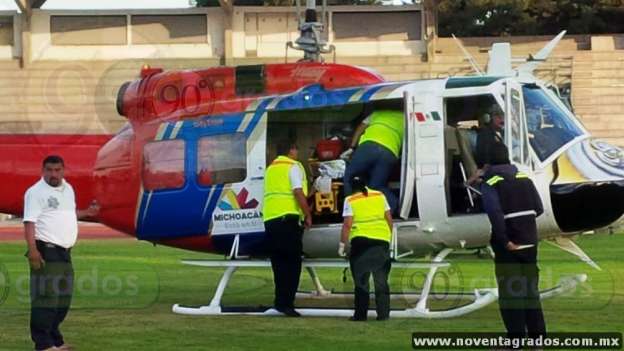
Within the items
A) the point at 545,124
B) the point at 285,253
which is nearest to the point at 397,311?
the point at 285,253

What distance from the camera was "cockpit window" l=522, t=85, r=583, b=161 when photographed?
1210 cm

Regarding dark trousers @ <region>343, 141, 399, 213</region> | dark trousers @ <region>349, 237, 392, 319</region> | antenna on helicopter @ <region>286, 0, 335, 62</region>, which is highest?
antenna on helicopter @ <region>286, 0, 335, 62</region>

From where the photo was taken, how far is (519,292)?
10.0m

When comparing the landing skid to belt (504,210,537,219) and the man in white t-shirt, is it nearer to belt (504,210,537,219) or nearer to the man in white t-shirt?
belt (504,210,537,219)

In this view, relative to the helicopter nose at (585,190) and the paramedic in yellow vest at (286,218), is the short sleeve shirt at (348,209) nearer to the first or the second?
the paramedic in yellow vest at (286,218)

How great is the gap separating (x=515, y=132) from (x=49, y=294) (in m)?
4.59

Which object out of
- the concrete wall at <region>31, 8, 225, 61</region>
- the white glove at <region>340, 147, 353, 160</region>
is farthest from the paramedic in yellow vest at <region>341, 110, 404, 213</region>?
the concrete wall at <region>31, 8, 225, 61</region>

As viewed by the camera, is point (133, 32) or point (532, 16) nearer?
point (133, 32)

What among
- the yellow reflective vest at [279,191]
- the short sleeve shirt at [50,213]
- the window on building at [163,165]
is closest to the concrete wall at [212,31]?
the window on building at [163,165]

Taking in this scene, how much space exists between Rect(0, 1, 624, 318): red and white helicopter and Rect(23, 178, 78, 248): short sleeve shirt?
254cm

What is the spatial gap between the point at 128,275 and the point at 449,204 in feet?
24.4

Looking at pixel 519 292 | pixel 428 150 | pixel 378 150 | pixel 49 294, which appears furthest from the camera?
pixel 378 150

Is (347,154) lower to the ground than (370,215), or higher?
higher

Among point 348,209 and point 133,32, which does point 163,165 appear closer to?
point 348,209
